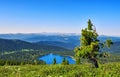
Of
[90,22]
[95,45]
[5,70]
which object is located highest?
[90,22]

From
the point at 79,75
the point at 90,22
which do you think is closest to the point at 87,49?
the point at 90,22

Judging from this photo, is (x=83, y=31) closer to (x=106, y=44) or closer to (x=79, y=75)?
(x=106, y=44)

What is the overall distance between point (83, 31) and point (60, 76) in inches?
795

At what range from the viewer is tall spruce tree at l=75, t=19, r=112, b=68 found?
4959 centimetres

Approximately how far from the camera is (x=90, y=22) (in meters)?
52.6

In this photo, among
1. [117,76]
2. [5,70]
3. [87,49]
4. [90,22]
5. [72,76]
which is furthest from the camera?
[90,22]

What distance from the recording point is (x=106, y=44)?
51031 millimetres

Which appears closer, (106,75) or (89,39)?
(106,75)

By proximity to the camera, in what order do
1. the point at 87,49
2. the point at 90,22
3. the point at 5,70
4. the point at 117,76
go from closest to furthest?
1. the point at 117,76
2. the point at 5,70
3. the point at 87,49
4. the point at 90,22

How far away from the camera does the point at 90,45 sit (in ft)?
164

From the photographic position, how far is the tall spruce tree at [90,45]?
49594 mm

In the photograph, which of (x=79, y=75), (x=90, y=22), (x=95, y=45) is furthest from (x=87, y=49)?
(x=79, y=75)

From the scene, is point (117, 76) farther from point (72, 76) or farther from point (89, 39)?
point (89, 39)

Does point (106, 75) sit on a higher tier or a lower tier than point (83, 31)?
lower
